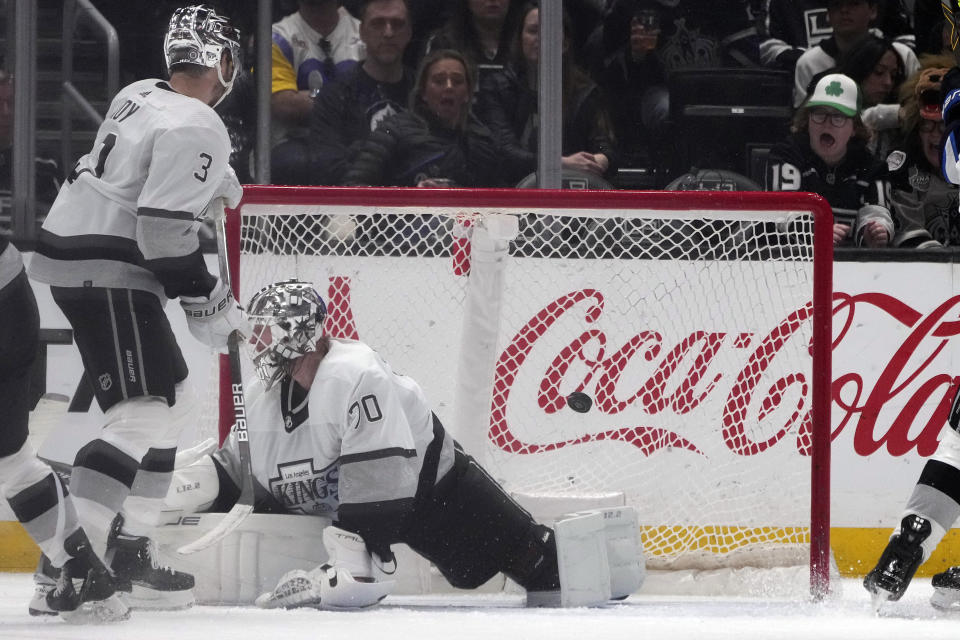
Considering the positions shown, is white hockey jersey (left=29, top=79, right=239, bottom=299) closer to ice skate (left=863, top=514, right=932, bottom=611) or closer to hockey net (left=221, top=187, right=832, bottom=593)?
hockey net (left=221, top=187, right=832, bottom=593)

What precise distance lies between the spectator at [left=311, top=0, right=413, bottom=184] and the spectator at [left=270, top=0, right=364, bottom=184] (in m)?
0.05

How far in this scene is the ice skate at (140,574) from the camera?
3.12 m

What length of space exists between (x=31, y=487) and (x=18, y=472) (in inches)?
1.6

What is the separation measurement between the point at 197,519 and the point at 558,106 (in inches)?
62.7

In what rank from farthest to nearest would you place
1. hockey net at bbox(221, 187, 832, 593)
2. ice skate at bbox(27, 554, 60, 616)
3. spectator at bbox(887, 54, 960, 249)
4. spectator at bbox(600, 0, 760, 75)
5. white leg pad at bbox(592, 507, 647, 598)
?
spectator at bbox(600, 0, 760, 75) → spectator at bbox(887, 54, 960, 249) → hockey net at bbox(221, 187, 832, 593) → white leg pad at bbox(592, 507, 647, 598) → ice skate at bbox(27, 554, 60, 616)

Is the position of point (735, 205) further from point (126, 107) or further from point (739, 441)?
point (126, 107)

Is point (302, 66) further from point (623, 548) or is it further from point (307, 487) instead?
point (623, 548)

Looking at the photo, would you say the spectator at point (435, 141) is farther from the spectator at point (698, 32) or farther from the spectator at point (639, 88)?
the spectator at point (698, 32)

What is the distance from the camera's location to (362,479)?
318 centimetres

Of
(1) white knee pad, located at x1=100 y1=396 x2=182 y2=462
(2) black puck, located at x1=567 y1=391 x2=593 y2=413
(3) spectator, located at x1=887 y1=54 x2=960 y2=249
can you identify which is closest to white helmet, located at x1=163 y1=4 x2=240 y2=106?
(1) white knee pad, located at x1=100 y1=396 x2=182 y2=462

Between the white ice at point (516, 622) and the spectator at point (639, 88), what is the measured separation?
1.82 metres

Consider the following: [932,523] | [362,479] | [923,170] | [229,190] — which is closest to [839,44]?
[923,170]

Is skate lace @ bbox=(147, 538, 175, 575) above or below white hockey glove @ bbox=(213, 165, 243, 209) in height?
below

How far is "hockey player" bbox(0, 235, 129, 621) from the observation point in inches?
114
